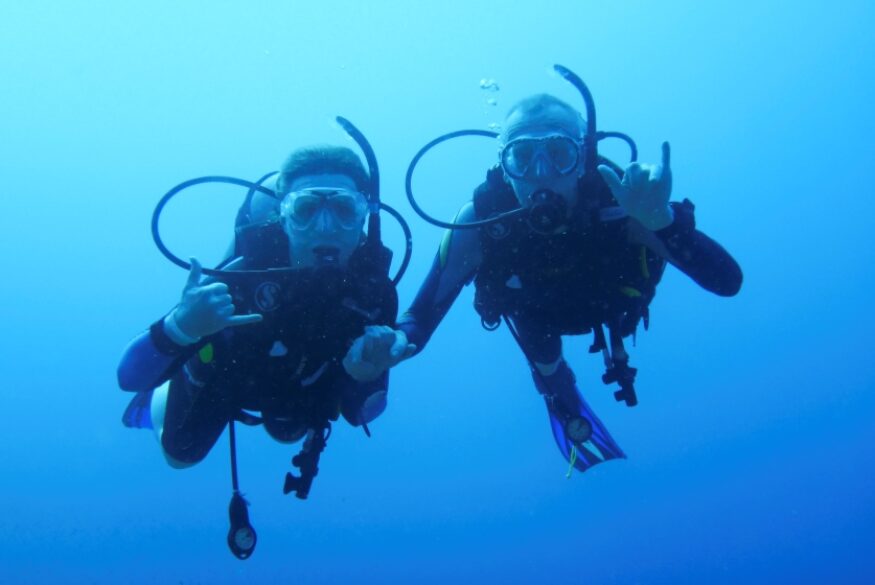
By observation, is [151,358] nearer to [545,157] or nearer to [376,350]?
[376,350]

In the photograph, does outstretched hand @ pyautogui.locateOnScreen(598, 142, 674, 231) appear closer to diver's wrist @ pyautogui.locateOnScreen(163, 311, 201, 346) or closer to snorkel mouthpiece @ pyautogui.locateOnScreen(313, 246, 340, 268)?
snorkel mouthpiece @ pyautogui.locateOnScreen(313, 246, 340, 268)

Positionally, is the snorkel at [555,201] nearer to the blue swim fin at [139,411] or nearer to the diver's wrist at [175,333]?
the diver's wrist at [175,333]

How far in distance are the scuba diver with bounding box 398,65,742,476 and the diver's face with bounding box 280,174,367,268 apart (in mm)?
587

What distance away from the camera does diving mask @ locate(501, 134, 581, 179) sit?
14.7 feet

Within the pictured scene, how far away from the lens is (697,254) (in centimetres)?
425

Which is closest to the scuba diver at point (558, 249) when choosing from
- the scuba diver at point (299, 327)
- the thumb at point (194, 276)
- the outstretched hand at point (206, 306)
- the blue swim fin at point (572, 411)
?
the scuba diver at point (299, 327)

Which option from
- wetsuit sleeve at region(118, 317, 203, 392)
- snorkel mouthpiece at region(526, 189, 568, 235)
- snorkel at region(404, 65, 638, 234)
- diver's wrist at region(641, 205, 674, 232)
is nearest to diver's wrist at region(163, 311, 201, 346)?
wetsuit sleeve at region(118, 317, 203, 392)

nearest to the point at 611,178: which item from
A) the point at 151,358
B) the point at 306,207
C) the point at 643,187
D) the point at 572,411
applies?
the point at 643,187

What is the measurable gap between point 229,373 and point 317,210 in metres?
1.30

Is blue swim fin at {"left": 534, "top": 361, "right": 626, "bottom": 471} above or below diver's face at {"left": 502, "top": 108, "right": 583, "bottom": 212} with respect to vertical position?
below

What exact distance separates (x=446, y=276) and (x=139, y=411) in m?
3.36

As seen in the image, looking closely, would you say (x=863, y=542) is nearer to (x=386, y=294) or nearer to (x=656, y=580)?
(x=656, y=580)

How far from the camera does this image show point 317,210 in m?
4.21

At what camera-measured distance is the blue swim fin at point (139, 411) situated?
583 centimetres
